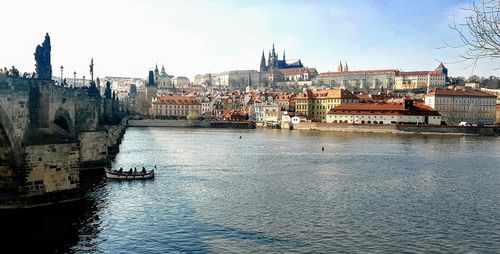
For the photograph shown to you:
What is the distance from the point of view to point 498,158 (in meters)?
56.2

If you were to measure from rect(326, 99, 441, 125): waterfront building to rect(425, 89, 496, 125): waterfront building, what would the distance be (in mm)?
10052

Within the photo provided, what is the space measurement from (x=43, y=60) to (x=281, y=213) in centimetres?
1567

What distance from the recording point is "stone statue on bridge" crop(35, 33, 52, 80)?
97.7 ft

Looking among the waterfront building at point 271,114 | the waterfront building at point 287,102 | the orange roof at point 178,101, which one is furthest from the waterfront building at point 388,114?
the orange roof at point 178,101

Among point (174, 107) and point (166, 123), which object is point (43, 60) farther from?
point (174, 107)

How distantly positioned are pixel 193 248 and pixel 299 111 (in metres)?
129

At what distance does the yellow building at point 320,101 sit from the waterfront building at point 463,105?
20.4 meters

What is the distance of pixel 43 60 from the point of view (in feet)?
98.7

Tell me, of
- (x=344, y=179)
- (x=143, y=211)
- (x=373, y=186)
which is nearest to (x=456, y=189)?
(x=373, y=186)

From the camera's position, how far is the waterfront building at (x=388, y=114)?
117938 mm

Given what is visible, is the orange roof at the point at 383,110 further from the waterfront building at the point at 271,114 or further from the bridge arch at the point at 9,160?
the bridge arch at the point at 9,160

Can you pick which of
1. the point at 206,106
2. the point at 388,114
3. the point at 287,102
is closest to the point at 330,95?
the point at 287,102

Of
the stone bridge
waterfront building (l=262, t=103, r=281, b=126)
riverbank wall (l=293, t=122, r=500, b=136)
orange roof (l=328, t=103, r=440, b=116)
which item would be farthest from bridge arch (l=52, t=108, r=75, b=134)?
waterfront building (l=262, t=103, r=281, b=126)

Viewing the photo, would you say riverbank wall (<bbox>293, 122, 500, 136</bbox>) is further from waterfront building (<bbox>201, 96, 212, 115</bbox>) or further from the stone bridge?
the stone bridge
